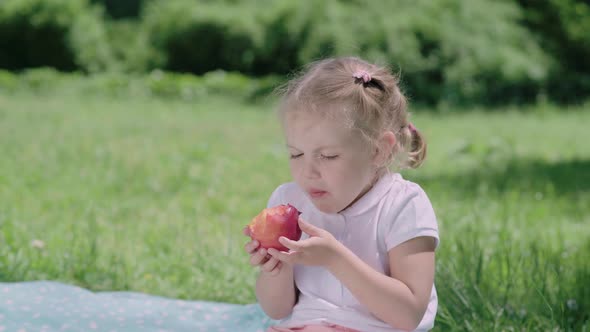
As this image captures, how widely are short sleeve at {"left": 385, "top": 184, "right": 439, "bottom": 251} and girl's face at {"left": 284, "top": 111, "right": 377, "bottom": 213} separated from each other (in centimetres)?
14

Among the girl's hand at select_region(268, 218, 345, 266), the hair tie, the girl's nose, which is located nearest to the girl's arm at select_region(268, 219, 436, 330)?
the girl's hand at select_region(268, 218, 345, 266)

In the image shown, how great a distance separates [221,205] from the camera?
5.37 meters

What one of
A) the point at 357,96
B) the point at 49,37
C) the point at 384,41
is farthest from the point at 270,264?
the point at 49,37

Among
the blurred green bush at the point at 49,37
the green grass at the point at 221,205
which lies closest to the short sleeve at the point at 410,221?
the green grass at the point at 221,205

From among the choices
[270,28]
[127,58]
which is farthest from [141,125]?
[127,58]

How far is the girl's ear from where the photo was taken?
230cm

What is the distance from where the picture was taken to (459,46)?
43.1ft

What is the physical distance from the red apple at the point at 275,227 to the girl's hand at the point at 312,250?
45 millimetres

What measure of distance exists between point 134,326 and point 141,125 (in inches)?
249

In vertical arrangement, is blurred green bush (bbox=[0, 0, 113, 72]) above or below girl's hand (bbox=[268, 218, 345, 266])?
below

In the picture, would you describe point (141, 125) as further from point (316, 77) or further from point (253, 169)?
point (316, 77)

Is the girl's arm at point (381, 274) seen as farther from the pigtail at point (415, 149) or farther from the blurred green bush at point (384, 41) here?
the blurred green bush at point (384, 41)

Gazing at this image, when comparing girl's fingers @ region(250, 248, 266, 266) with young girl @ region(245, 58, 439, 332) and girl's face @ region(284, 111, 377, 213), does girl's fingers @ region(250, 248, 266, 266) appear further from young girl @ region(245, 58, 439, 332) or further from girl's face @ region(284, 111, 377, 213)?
girl's face @ region(284, 111, 377, 213)

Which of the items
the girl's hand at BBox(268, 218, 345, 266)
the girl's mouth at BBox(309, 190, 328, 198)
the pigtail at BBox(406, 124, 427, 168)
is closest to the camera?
the girl's hand at BBox(268, 218, 345, 266)
